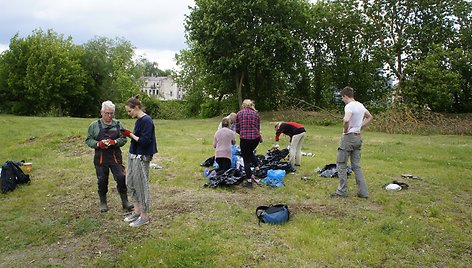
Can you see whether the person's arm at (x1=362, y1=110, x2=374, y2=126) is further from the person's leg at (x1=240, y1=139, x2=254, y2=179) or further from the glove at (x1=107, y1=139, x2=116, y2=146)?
the glove at (x1=107, y1=139, x2=116, y2=146)

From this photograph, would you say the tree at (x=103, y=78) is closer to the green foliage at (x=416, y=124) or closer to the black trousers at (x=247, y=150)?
the green foliage at (x=416, y=124)

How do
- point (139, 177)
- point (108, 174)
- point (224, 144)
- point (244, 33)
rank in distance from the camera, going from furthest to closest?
point (244, 33)
point (224, 144)
point (108, 174)
point (139, 177)

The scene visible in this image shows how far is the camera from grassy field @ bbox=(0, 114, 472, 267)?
509 cm

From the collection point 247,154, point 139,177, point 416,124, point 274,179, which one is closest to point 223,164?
point 247,154

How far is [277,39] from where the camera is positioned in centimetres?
2697

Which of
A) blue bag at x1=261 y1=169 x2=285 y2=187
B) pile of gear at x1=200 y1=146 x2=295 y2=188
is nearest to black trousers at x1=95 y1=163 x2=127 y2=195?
pile of gear at x1=200 y1=146 x2=295 y2=188

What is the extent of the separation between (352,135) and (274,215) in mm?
2345

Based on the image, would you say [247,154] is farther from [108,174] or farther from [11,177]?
[11,177]

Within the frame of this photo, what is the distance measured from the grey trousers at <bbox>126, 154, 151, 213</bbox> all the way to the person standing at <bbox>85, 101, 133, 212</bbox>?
678 mm

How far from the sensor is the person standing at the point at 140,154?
18.7ft

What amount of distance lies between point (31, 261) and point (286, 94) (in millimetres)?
30522

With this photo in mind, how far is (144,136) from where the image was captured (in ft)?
18.5

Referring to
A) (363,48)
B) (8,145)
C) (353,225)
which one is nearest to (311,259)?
(353,225)

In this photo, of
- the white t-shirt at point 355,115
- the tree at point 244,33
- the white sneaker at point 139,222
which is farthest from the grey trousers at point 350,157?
the tree at point 244,33
